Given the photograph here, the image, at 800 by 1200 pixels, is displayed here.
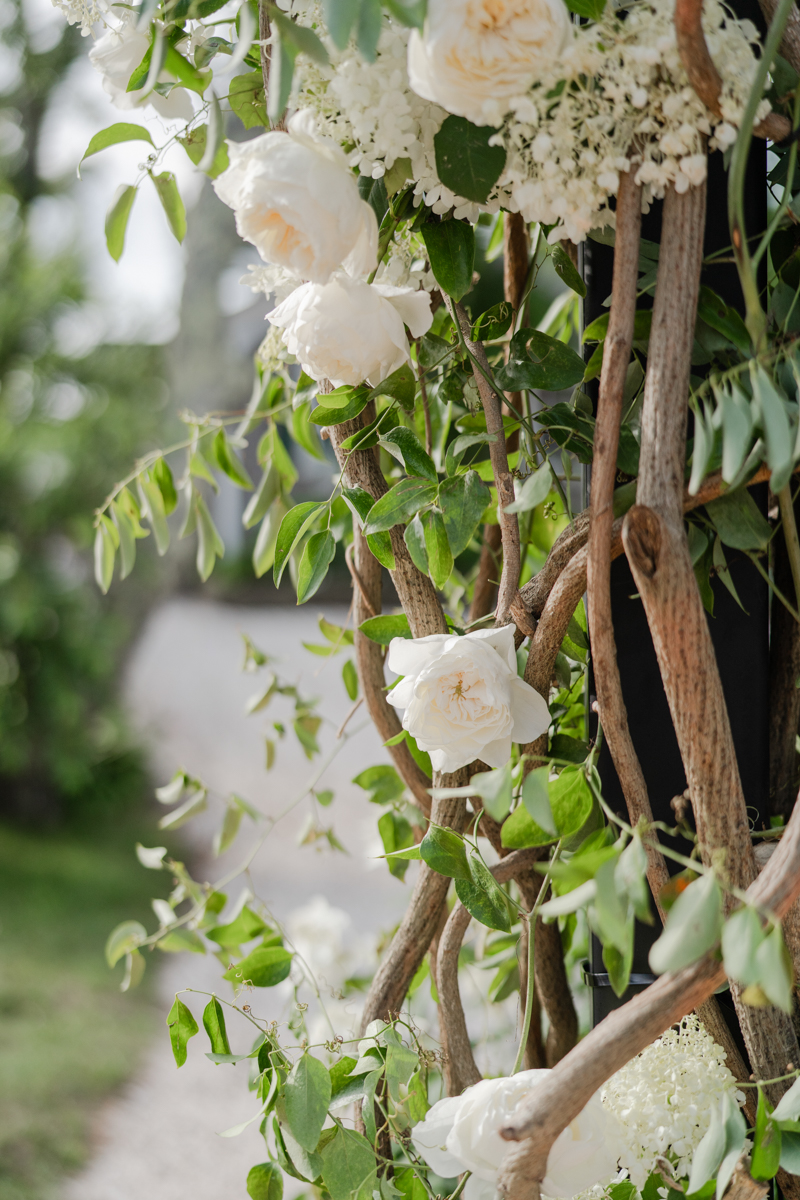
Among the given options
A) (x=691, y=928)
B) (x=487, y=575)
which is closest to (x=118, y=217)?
(x=487, y=575)

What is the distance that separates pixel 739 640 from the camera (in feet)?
1.23

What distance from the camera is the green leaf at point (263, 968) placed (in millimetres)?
409

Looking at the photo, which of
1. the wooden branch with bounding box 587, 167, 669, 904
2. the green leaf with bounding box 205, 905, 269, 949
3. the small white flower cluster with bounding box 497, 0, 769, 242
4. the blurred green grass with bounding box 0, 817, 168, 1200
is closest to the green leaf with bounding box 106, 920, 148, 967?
the green leaf with bounding box 205, 905, 269, 949

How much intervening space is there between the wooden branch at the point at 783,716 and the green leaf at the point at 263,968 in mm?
251

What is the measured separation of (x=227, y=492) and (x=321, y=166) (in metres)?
3.04

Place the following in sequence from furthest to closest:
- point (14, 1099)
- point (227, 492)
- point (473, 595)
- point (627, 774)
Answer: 1. point (227, 492)
2. point (14, 1099)
3. point (473, 595)
4. point (627, 774)

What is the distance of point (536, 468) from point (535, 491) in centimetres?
5

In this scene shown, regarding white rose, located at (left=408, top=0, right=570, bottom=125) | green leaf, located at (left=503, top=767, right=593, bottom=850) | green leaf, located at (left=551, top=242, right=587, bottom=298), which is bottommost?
green leaf, located at (left=503, top=767, right=593, bottom=850)

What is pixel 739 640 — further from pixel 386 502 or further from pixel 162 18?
pixel 162 18

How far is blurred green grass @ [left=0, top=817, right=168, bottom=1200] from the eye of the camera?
55.0 inches

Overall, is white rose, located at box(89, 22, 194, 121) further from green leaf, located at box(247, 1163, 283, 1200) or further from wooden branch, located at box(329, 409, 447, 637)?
green leaf, located at box(247, 1163, 283, 1200)

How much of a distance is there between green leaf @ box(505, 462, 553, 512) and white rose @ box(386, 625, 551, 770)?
59mm

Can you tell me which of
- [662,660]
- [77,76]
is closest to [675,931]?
[662,660]

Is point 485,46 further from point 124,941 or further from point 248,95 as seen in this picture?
point 124,941
